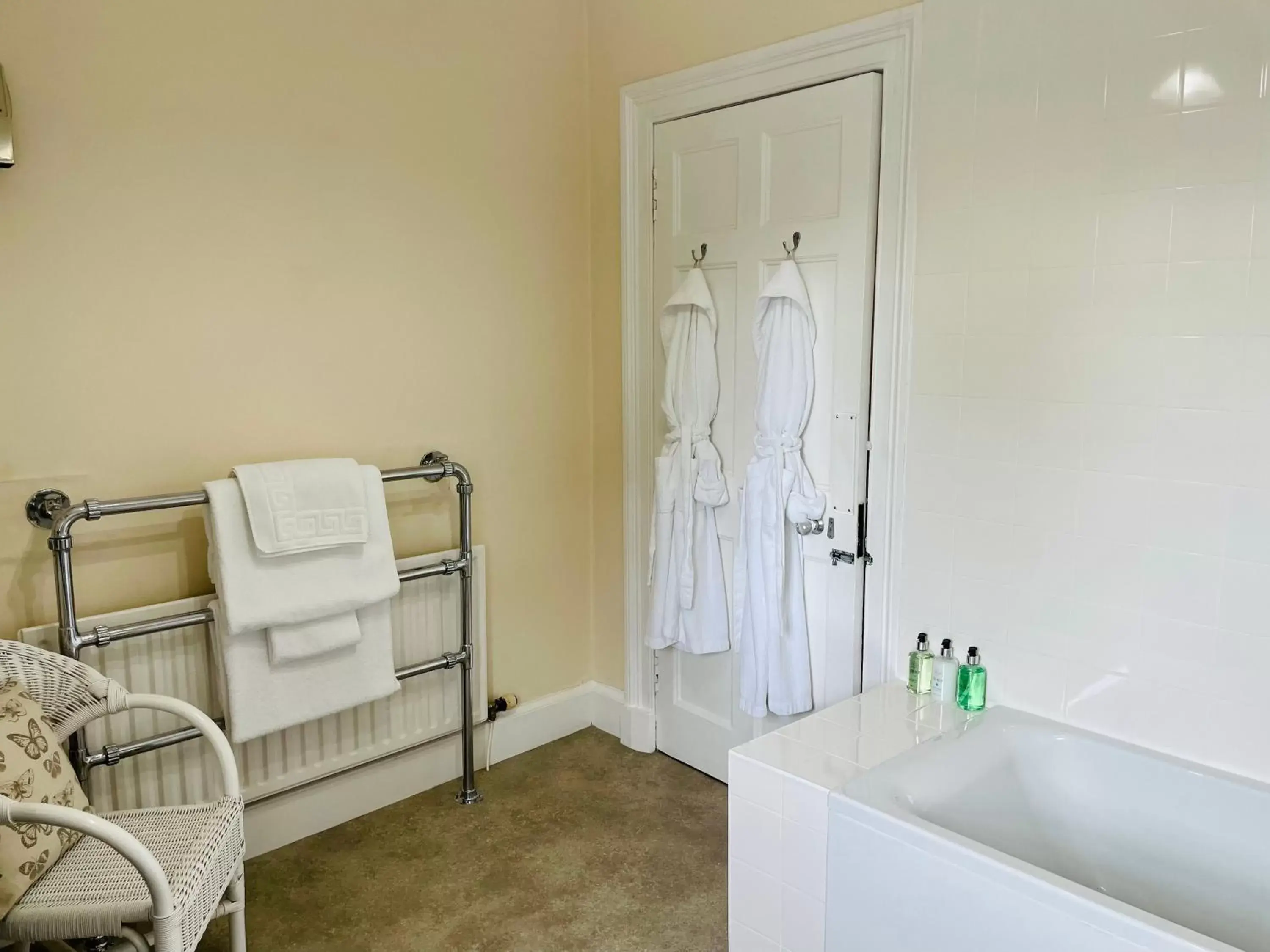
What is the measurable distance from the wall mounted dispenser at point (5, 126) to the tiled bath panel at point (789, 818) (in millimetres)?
1900

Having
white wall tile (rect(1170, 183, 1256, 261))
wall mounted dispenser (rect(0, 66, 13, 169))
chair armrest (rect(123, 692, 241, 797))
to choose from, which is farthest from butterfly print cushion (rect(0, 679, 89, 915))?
white wall tile (rect(1170, 183, 1256, 261))

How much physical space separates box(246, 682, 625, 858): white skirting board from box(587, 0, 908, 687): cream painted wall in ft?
0.43

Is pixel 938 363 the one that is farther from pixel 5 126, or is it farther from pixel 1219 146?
pixel 5 126

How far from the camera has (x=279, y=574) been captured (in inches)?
84.8

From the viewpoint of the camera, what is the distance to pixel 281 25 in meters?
2.30

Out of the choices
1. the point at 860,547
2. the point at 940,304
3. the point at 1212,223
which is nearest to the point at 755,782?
the point at 860,547

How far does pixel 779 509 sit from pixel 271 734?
143 cm

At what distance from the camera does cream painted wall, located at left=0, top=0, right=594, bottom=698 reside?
203 centimetres

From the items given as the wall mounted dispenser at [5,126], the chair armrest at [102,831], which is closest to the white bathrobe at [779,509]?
the chair armrest at [102,831]

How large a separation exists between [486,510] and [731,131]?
1.33 m

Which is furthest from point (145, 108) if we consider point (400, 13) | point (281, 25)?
point (400, 13)

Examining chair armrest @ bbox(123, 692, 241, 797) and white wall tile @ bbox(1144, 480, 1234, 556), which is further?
chair armrest @ bbox(123, 692, 241, 797)

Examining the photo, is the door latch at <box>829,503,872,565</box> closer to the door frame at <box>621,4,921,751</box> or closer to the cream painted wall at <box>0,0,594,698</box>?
the door frame at <box>621,4,921,751</box>

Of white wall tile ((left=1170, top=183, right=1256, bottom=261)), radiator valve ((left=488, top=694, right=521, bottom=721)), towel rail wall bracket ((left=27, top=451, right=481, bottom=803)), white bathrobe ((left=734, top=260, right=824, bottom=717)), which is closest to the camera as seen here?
white wall tile ((left=1170, top=183, right=1256, bottom=261))
